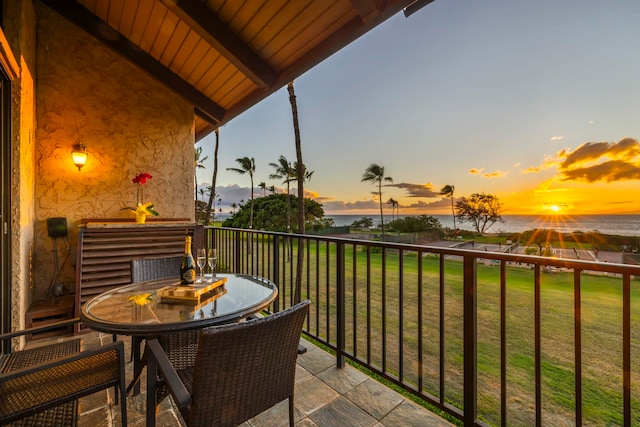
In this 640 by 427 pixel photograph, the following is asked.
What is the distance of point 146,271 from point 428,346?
4076mm

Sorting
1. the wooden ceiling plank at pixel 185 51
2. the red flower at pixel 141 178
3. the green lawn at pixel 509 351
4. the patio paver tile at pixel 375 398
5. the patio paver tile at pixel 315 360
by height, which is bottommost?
the green lawn at pixel 509 351

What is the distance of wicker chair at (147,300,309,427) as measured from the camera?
3.26 feet

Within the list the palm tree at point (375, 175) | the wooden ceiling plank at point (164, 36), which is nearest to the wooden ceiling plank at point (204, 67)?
the wooden ceiling plank at point (164, 36)

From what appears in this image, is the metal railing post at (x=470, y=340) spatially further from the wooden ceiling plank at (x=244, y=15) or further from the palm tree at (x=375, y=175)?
the palm tree at (x=375, y=175)

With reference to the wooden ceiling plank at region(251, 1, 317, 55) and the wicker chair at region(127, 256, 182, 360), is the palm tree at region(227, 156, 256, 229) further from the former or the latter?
the wicker chair at region(127, 256, 182, 360)

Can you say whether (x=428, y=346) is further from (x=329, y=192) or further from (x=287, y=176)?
(x=329, y=192)

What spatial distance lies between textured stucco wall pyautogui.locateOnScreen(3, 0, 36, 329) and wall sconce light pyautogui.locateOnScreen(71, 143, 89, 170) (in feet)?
2.09

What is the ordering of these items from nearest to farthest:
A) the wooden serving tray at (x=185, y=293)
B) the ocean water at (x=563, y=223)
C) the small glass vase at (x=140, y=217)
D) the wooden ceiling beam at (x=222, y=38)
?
the wooden serving tray at (x=185, y=293)
the wooden ceiling beam at (x=222, y=38)
the small glass vase at (x=140, y=217)
the ocean water at (x=563, y=223)

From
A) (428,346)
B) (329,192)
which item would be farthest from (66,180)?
(329,192)

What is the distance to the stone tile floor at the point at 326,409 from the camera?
1.71m

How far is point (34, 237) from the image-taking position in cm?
347

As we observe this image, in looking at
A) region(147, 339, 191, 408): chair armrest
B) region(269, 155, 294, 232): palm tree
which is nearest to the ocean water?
region(269, 155, 294, 232): palm tree

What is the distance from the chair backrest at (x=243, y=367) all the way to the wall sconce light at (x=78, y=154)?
397 centimetres

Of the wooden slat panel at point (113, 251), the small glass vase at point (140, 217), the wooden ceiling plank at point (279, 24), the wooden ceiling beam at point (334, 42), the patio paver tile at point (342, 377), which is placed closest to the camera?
the patio paver tile at point (342, 377)
